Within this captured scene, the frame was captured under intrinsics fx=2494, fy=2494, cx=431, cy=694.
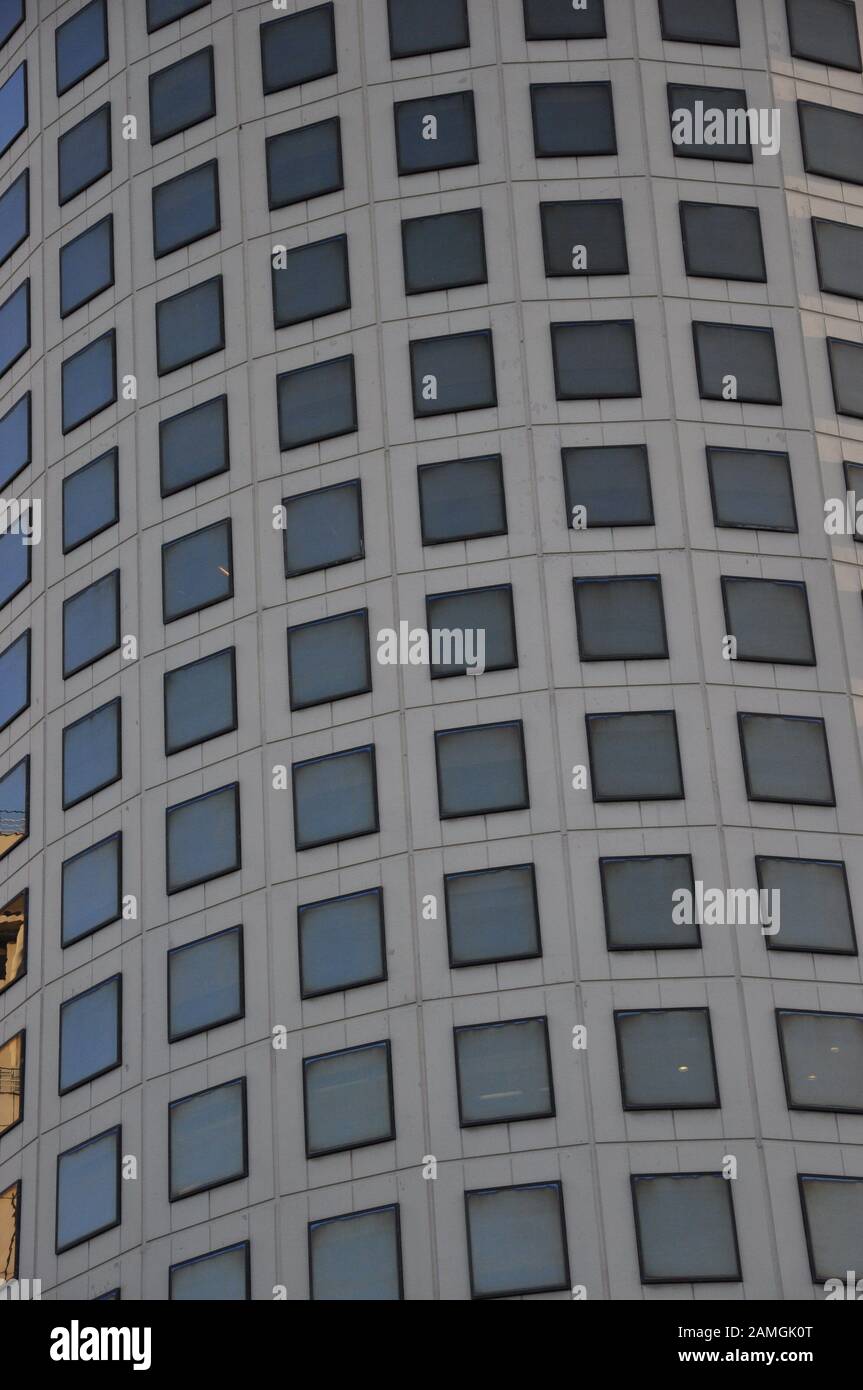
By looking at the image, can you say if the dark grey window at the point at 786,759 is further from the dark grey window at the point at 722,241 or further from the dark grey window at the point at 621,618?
the dark grey window at the point at 722,241

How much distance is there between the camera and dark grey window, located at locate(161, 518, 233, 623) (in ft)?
176

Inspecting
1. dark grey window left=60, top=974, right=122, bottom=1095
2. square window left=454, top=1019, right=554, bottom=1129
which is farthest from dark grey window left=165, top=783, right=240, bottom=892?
square window left=454, top=1019, right=554, bottom=1129

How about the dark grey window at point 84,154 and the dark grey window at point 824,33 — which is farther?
the dark grey window at point 84,154

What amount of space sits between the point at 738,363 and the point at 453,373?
6159 mm

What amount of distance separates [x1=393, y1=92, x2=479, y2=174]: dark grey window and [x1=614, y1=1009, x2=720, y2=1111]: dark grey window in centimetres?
1980

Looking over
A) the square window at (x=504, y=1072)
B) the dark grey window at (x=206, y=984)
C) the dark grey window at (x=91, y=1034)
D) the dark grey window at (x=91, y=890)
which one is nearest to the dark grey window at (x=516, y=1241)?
the square window at (x=504, y=1072)

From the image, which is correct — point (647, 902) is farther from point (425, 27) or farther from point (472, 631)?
point (425, 27)

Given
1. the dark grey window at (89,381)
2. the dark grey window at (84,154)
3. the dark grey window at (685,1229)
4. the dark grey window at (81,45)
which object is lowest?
the dark grey window at (685,1229)

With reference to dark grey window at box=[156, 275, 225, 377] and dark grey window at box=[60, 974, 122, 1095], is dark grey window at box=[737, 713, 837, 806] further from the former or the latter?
dark grey window at box=[156, 275, 225, 377]

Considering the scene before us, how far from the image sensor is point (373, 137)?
5584 centimetres

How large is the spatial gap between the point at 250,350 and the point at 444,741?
10862 millimetres

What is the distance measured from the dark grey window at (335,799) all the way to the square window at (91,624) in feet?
21.2

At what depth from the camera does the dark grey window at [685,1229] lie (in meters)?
45.2

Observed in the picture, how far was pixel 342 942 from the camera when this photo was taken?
161 ft
